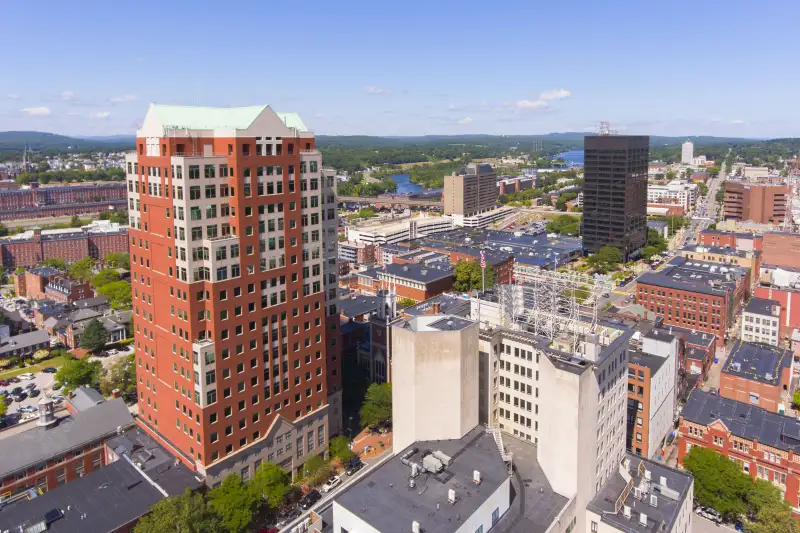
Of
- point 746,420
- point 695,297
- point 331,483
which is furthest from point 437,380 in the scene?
point 695,297

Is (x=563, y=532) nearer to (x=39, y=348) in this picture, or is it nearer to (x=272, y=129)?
(x=272, y=129)

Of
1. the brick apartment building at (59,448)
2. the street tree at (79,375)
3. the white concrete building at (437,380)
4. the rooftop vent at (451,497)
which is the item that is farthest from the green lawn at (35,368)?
the rooftop vent at (451,497)

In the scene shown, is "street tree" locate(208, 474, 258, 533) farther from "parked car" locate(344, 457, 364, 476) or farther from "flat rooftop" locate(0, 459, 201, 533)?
"parked car" locate(344, 457, 364, 476)

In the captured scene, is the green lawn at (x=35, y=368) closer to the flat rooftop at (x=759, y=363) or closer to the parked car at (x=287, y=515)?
the parked car at (x=287, y=515)

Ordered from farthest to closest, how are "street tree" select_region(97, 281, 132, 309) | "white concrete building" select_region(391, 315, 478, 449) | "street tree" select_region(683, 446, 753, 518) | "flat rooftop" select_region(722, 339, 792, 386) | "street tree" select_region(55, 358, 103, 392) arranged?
1. "street tree" select_region(97, 281, 132, 309)
2. "street tree" select_region(55, 358, 103, 392)
3. "flat rooftop" select_region(722, 339, 792, 386)
4. "street tree" select_region(683, 446, 753, 518)
5. "white concrete building" select_region(391, 315, 478, 449)

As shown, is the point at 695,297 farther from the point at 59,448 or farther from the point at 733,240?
the point at 59,448

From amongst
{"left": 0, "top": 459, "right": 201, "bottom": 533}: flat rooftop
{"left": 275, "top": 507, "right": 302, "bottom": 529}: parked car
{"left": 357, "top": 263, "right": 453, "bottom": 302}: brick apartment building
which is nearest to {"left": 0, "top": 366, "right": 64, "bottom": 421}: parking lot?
{"left": 0, "top": 459, "right": 201, "bottom": 533}: flat rooftop
